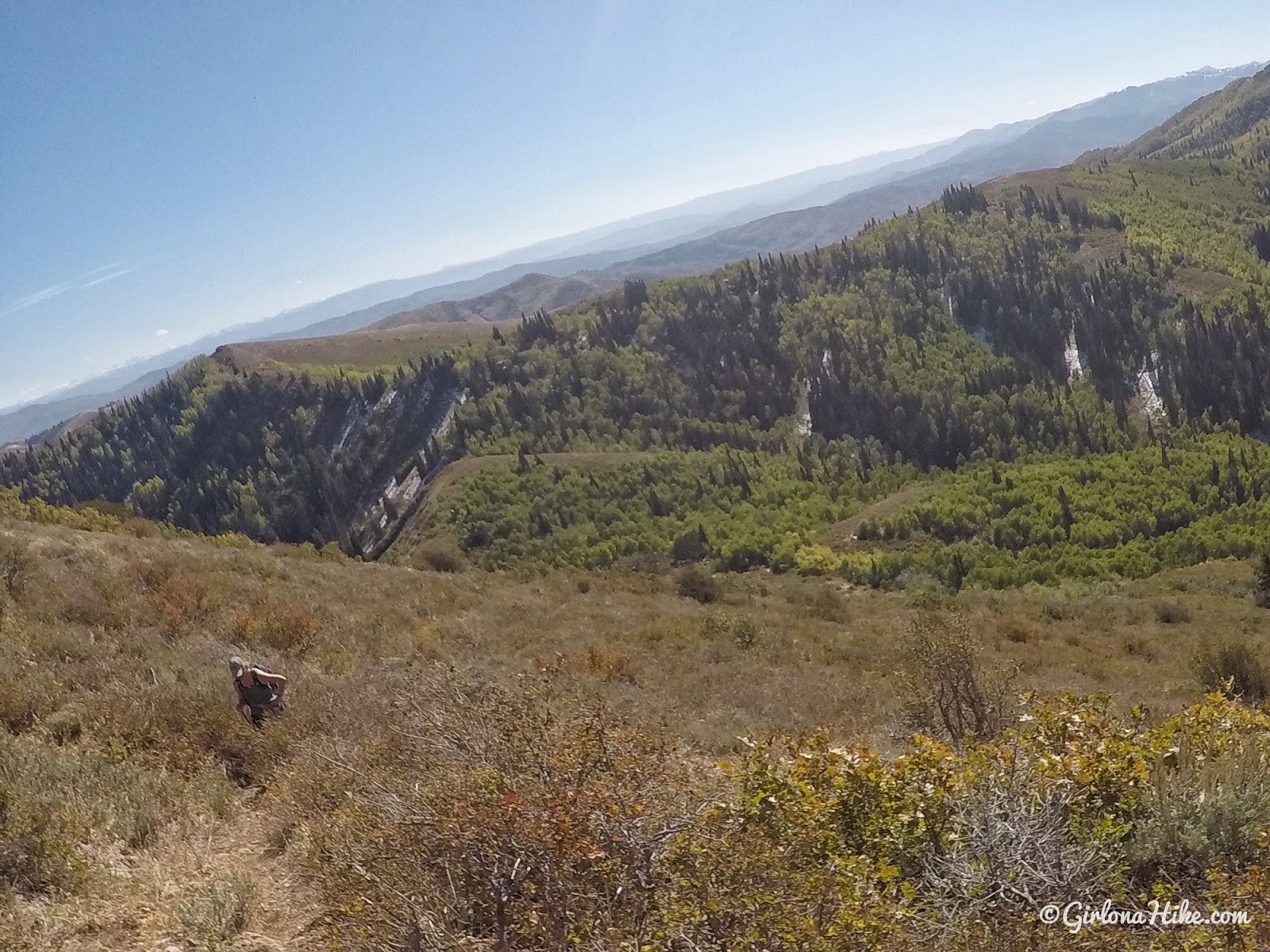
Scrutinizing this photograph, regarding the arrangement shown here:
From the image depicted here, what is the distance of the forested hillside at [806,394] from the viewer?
258ft

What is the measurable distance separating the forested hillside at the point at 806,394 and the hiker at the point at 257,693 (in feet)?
170

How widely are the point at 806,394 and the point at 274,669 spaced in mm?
105259

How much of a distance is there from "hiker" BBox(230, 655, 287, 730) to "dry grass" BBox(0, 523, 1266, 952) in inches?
8.9

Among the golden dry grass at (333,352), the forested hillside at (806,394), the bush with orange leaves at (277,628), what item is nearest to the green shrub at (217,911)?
the bush with orange leaves at (277,628)

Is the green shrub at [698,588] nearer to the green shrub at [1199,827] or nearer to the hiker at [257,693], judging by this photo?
the hiker at [257,693]

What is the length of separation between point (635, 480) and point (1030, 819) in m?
79.1

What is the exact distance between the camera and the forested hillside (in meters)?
78.6

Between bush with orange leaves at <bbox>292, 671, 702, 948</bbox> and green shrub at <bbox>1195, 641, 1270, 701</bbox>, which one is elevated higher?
bush with orange leaves at <bbox>292, 671, 702, 948</bbox>

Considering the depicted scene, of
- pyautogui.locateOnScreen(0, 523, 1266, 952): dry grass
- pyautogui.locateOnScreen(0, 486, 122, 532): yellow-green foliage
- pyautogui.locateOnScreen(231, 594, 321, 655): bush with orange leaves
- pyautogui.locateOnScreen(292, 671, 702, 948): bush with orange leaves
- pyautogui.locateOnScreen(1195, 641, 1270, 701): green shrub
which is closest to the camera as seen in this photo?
pyautogui.locateOnScreen(292, 671, 702, 948): bush with orange leaves

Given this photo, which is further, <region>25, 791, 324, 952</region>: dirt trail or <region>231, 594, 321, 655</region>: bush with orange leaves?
<region>231, 594, 321, 655</region>: bush with orange leaves

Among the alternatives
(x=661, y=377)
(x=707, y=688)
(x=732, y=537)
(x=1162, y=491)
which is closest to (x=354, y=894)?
(x=707, y=688)

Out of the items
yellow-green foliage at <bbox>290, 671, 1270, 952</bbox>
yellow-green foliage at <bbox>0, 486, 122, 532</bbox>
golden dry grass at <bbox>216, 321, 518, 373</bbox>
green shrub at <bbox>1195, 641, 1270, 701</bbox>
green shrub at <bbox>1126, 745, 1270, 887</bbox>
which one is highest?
golden dry grass at <bbox>216, 321, 518, 373</bbox>

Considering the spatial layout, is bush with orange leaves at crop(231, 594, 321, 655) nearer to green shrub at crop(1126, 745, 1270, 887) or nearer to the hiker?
the hiker

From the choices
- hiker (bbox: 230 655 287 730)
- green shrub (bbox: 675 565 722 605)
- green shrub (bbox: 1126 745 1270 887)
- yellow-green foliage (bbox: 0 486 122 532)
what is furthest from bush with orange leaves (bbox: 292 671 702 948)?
yellow-green foliage (bbox: 0 486 122 532)
